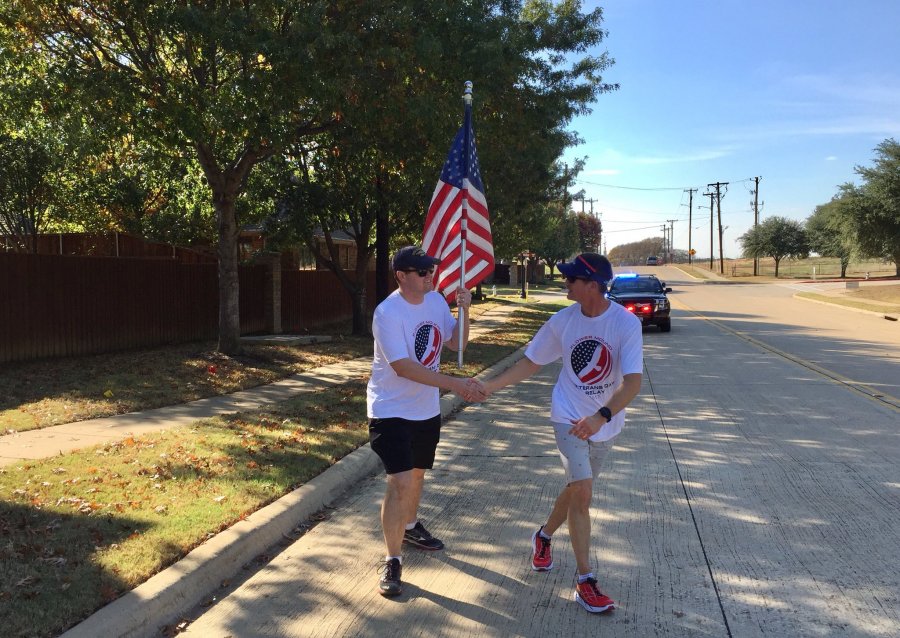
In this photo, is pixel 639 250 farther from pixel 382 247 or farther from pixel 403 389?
pixel 403 389

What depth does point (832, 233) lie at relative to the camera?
205 ft

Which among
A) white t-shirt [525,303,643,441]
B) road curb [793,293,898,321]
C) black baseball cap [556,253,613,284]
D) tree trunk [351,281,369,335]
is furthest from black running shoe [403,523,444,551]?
road curb [793,293,898,321]

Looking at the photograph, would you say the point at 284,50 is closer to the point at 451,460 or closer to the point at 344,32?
the point at 344,32

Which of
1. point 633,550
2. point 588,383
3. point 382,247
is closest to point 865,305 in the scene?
point 382,247

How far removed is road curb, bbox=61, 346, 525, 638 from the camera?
3582mm

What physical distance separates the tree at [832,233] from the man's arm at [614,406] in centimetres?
4399

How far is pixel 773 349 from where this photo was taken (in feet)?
52.1

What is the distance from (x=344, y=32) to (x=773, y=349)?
37.1 ft

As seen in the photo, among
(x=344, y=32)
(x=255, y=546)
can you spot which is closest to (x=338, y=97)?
(x=344, y=32)

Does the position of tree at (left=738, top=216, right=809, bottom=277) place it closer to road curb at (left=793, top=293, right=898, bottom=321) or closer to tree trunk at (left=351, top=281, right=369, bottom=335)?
road curb at (left=793, top=293, right=898, bottom=321)

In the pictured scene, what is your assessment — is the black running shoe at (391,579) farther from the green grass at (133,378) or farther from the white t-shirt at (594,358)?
the green grass at (133,378)

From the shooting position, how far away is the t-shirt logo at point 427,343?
4.23m

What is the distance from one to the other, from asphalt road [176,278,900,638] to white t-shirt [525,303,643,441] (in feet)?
3.47

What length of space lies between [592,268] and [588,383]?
618mm
